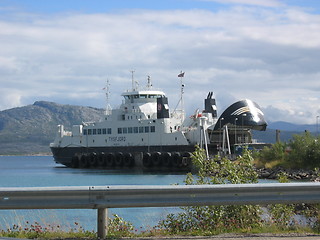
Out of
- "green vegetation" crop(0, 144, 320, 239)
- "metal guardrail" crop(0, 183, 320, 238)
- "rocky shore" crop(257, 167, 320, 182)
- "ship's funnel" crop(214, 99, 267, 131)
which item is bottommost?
"rocky shore" crop(257, 167, 320, 182)

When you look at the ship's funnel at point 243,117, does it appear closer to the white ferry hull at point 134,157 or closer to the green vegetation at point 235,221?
the white ferry hull at point 134,157

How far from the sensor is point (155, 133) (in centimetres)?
5397

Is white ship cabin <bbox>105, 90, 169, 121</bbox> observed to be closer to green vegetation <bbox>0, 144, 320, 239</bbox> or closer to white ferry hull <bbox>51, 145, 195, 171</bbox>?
white ferry hull <bbox>51, 145, 195, 171</bbox>

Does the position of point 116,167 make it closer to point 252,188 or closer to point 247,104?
point 247,104

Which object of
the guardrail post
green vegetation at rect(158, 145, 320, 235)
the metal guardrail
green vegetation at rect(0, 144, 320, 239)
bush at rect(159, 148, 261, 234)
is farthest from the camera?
bush at rect(159, 148, 261, 234)

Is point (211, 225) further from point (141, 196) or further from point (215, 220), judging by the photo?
point (141, 196)

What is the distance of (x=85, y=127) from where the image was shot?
61.4 m

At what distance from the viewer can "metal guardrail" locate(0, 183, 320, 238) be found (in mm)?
8672

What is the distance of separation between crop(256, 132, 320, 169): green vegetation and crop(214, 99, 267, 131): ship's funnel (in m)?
3.60

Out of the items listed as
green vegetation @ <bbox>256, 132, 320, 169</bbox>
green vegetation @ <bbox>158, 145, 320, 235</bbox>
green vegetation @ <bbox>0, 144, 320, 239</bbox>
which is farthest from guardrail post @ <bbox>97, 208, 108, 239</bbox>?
green vegetation @ <bbox>256, 132, 320, 169</bbox>

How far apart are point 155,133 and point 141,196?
148 ft

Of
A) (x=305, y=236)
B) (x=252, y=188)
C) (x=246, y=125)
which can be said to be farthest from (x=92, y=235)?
(x=246, y=125)

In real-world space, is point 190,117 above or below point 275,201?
above

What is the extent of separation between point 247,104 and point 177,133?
6633 millimetres
